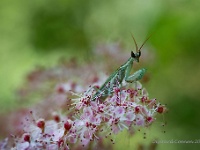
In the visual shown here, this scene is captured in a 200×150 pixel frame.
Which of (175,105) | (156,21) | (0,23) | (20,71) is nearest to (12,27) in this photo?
(0,23)

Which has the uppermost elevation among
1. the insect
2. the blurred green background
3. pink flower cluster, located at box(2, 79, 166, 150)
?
the blurred green background

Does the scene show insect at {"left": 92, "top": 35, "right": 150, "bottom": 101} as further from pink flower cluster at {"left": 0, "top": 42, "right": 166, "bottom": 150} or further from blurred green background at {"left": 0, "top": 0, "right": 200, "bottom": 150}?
blurred green background at {"left": 0, "top": 0, "right": 200, "bottom": 150}

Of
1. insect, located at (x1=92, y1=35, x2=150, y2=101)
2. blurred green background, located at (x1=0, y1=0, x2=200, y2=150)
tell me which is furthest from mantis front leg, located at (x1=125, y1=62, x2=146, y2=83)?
blurred green background, located at (x1=0, y1=0, x2=200, y2=150)

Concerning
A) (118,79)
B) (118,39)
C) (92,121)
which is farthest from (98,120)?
(118,39)

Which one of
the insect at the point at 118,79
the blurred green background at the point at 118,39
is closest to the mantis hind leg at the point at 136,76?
the insect at the point at 118,79

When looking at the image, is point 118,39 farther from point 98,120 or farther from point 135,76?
point 98,120

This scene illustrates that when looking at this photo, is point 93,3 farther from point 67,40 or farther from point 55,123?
point 55,123

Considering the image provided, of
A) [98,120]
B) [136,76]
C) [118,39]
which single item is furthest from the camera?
[118,39]

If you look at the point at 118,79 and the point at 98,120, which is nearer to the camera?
Result: the point at 98,120
